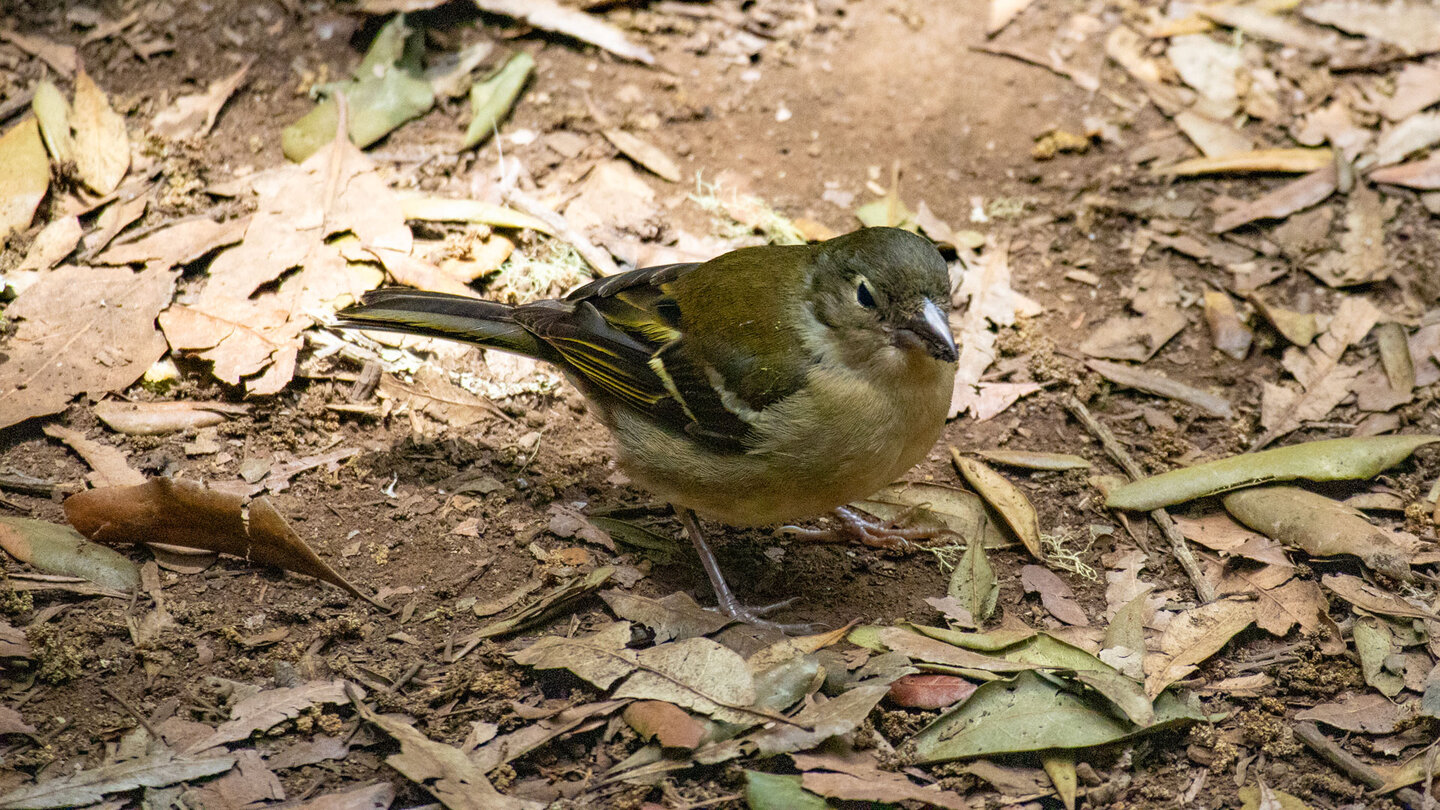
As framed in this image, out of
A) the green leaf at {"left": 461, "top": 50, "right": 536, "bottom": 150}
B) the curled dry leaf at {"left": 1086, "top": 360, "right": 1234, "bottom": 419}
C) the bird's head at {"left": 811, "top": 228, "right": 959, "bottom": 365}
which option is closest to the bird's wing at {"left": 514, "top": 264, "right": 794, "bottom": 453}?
the bird's head at {"left": 811, "top": 228, "right": 959, "bottom": 365}

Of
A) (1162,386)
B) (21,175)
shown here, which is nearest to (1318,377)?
(1162,386)

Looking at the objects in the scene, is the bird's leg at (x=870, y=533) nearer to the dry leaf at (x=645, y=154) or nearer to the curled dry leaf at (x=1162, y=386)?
the curled dry leaf at (x=1162, y=386)

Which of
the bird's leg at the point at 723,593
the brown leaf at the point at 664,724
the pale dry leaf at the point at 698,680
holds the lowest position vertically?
the bird's leg at the point at 723,593

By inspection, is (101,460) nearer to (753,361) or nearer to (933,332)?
(753,361)

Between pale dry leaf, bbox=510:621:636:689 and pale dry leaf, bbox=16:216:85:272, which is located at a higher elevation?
pale dry leaf, bbox=16:216:85:272

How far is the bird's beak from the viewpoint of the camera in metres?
4.24

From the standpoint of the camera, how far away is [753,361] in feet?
15.3

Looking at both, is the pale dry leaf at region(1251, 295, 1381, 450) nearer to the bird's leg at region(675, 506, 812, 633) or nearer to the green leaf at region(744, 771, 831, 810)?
the bird's leg at region(675, 506, 812, 633)

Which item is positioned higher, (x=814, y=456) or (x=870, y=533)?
(x=814, y=456)

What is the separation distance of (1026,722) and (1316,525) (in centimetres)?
175

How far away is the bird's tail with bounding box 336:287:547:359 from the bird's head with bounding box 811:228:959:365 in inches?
54.7

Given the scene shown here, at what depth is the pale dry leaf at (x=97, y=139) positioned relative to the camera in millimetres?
6207

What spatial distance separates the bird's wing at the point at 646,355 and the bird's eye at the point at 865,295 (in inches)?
23.9

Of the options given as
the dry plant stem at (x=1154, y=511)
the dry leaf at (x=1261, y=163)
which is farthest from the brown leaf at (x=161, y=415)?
the dry leaf at (x=1261, y=163)
